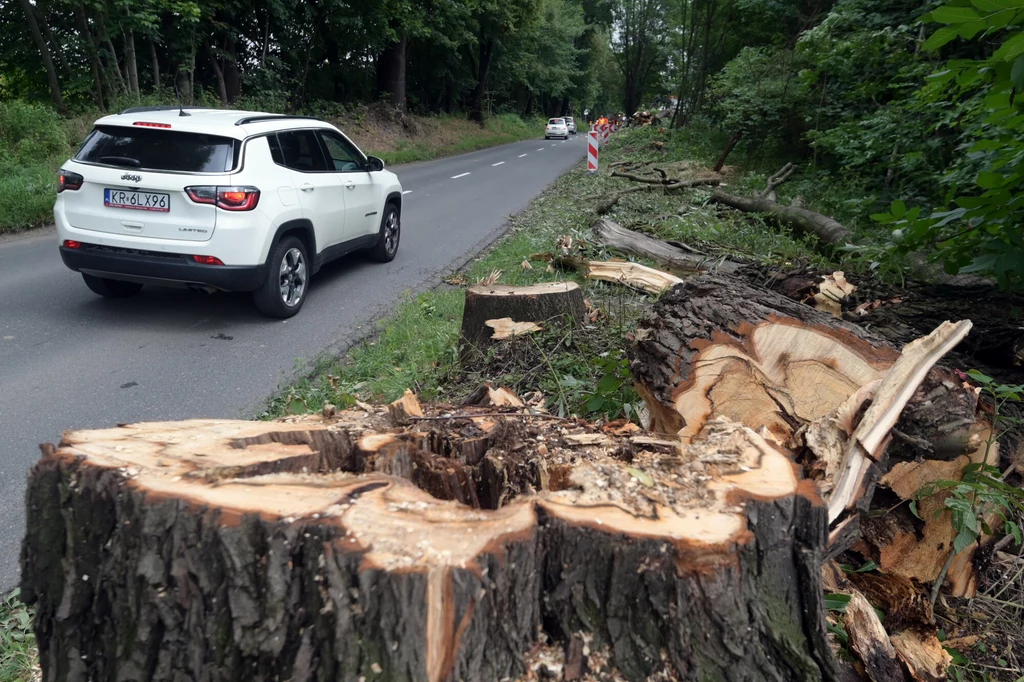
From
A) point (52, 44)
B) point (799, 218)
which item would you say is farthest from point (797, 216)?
point (52, 44)

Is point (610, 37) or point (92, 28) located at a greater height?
point (610, 37)

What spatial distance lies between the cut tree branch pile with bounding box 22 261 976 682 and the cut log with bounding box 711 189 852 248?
6.74 m

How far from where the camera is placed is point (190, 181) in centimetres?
530

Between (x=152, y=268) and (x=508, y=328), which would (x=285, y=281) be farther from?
(x=508, y=328)

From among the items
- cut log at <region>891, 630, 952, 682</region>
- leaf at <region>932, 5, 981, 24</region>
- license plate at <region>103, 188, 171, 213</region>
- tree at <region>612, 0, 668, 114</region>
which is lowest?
cut log at <region>891, 630, 952, 682</region>

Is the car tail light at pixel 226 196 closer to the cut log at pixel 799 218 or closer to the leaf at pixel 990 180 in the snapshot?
the leaf at pixel 990 180

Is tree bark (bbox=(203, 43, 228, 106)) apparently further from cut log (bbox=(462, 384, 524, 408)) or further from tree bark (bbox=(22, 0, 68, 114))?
cut log (bbox=(462, 384, 524, 408))

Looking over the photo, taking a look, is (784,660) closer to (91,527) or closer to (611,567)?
(611,567)

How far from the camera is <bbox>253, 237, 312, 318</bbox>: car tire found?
5840 mm

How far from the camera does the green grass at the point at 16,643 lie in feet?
7.43

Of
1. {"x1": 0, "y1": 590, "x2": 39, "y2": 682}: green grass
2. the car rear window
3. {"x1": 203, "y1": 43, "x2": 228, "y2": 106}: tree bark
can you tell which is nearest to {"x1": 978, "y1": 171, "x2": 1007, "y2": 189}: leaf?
{"x1": 0, "y1": 590, "x2": 39, "y2": 682}: green grass

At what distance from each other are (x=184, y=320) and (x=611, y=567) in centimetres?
530

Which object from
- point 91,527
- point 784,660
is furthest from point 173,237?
point 784,660

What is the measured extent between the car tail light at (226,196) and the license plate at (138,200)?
0.22 meters
